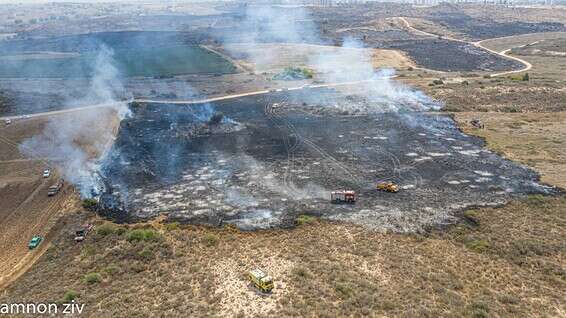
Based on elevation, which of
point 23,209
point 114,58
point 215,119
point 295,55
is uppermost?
point 295,55

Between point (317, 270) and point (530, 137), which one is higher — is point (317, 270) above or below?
below

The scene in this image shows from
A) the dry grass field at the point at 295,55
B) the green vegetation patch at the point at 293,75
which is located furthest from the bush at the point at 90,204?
the dry grass field at the point at 295,55

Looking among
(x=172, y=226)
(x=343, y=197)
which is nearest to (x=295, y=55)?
(x=343, y=197)

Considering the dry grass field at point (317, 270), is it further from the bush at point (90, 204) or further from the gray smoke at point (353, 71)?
the gray smoke at point (353, 71)

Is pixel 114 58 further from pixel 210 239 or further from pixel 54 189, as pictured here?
pixel 210 239

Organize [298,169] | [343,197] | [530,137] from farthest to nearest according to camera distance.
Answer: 1. [530,137]
2. [298,169]
3. [343,197]

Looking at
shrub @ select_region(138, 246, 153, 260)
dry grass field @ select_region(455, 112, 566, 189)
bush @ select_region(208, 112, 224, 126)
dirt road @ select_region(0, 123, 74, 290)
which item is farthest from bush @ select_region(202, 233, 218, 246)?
dry grass field @ select_region(455, 112, 566, 189)

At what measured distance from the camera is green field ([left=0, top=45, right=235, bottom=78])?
133m

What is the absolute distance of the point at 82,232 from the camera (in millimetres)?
45188

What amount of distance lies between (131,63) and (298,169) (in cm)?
10890

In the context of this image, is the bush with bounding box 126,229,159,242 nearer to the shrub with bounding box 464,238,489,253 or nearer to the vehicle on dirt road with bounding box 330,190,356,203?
the vehicle on dirt road with bounding box 330,190,356,203

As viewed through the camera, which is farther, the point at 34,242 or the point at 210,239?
the point at 34,242

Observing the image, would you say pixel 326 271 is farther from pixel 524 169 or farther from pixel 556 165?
pixel 556 165

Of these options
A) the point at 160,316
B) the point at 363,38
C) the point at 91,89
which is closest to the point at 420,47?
the point at 363,38
